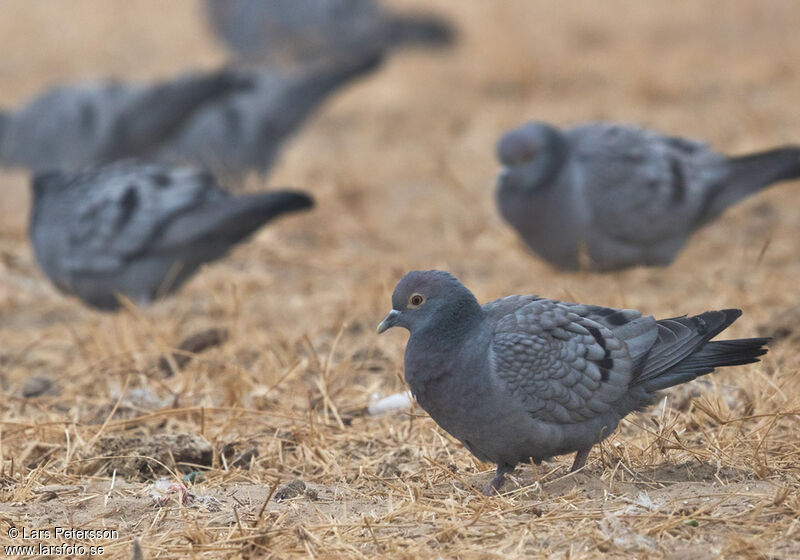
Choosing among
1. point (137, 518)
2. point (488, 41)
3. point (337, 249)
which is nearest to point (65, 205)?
point (337, 249)

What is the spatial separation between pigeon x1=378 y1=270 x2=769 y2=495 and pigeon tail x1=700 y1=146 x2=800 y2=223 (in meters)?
2.86

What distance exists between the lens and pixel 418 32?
12.2 metres

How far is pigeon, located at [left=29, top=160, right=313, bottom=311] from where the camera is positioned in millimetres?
5641

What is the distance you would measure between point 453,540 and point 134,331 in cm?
275

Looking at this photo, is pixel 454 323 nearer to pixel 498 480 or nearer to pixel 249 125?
pixel 498 480

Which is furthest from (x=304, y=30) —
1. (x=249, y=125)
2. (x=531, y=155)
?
(x=531, y=155)

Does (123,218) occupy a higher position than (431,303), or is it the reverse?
(431,303)

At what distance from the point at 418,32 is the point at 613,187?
23.4 ft

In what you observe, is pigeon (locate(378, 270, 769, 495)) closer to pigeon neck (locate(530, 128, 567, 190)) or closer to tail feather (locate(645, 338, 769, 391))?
tail feather (locate(645, 338, 769, 391))

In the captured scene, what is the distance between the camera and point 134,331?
4.96m

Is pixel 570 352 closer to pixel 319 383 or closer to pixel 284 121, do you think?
pixel 319 383

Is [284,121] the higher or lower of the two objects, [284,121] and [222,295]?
the higher

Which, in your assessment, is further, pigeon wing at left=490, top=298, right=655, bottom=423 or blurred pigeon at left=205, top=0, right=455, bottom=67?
blurred pigeon at left=205, top=0, right=455, bottom=67

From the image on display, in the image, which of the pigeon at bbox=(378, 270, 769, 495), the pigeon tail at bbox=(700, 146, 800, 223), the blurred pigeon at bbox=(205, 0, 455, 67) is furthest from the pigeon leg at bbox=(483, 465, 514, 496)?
the blurred pigeon at bbox=(205, 0, 455, 67)
